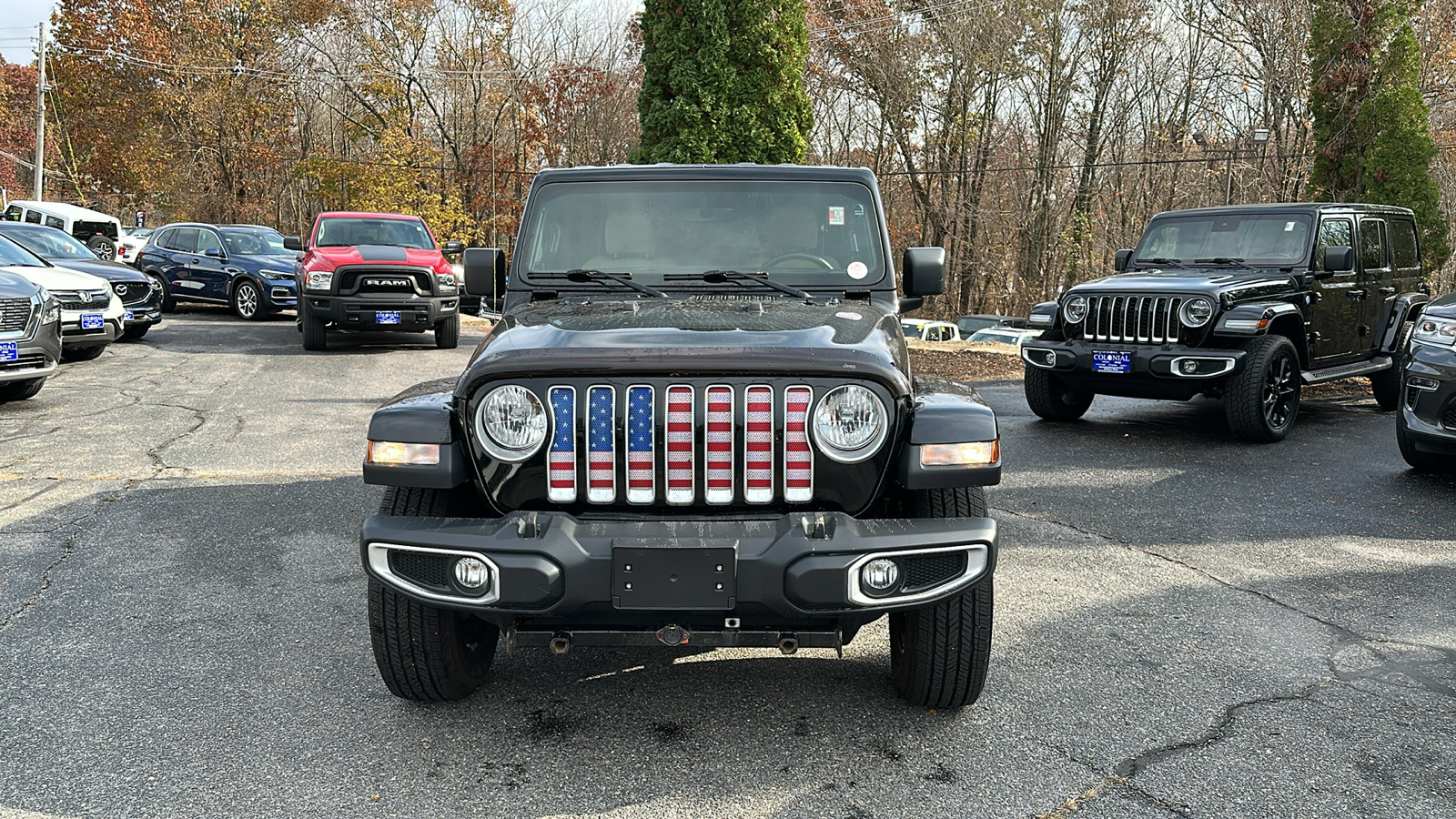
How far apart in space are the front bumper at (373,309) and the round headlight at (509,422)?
12177 millimetres

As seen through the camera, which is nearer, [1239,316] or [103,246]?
[1239,316]

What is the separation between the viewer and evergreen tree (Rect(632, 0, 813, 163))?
1600 cm

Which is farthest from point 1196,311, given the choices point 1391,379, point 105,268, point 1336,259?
point 105,268

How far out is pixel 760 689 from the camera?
384cm

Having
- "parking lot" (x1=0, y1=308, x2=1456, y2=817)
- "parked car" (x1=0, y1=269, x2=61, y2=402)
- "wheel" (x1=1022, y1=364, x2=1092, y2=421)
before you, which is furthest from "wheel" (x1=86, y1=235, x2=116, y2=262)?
"wheel" (x1=1022, y1=364, x2=1092, y2=421)

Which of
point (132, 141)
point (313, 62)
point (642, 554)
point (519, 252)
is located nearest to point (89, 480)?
point (519, 252)

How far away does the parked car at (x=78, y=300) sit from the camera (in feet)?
40.0

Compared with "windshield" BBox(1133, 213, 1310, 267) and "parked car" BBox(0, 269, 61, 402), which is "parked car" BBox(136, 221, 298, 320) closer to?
"parked car" BBox(0, 269, 61, 402)

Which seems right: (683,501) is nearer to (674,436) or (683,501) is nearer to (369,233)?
(674,436)

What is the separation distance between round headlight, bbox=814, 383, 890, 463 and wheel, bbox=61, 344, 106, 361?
12332 millimetres

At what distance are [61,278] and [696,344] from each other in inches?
453

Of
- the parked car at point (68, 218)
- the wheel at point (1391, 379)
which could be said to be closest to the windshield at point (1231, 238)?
the wheel at point (1391, 379)

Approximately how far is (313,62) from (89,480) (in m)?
37.7

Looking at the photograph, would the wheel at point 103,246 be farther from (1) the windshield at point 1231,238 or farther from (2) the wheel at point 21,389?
(1) the windshield at point 1231,238
